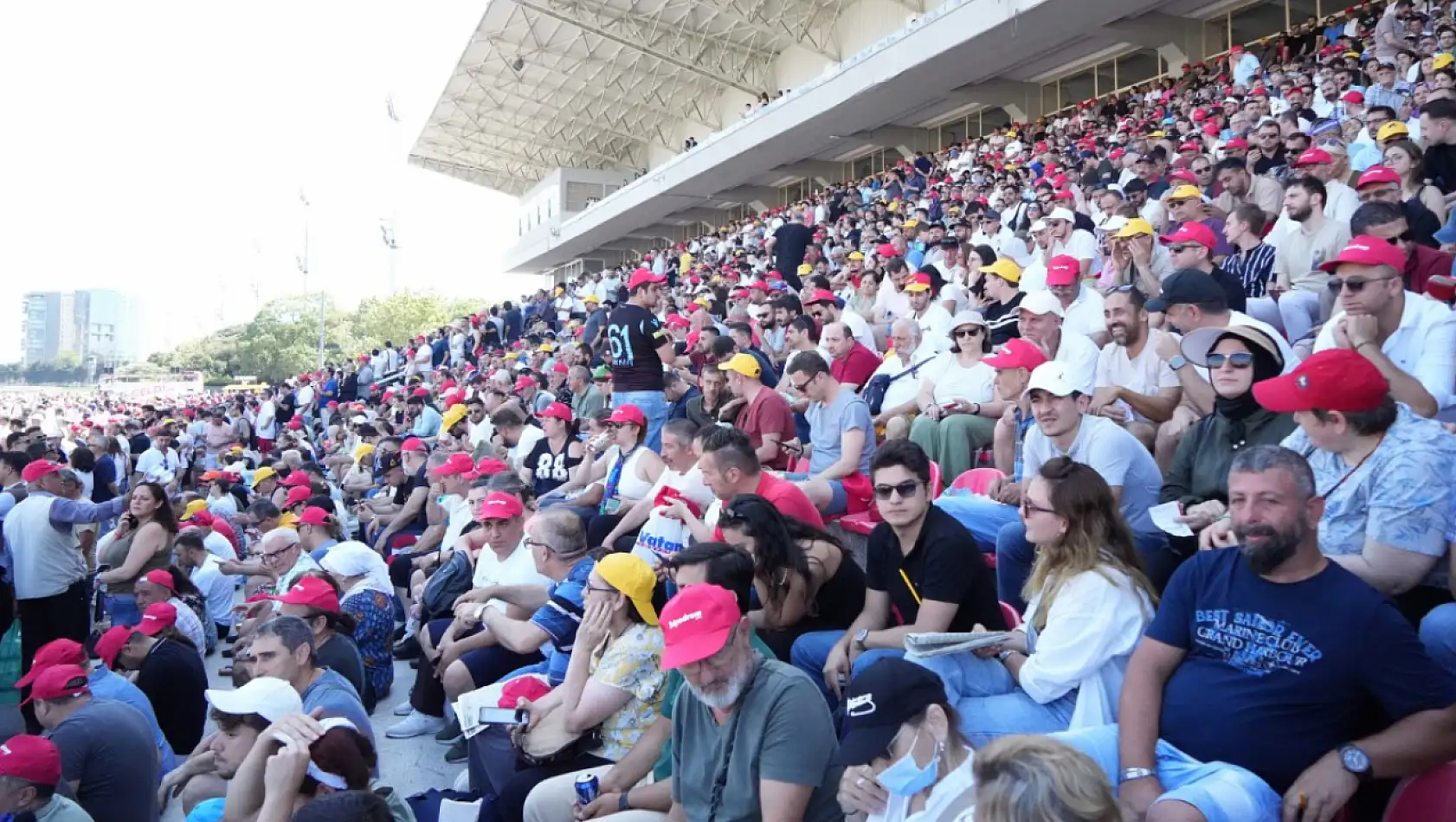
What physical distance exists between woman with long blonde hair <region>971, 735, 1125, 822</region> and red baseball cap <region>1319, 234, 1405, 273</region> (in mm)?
3185

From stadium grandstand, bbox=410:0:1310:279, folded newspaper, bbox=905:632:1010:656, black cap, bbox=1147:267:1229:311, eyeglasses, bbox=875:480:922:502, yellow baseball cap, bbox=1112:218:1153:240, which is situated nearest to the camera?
folded newspaper, bbox=905:632:1010:656

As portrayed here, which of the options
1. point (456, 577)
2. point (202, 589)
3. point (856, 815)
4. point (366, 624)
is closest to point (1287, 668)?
point (856, 815)

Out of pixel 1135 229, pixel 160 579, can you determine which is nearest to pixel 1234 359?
pixel 1135 229

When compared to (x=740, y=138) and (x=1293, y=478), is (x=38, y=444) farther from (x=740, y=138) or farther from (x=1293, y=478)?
(x=740, y=138)

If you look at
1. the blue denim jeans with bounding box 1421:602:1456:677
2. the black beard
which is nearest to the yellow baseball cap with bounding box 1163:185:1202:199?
the blue denim jeans with bounding box 1421:602:1456:677

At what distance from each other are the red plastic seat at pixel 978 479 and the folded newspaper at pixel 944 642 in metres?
2.26

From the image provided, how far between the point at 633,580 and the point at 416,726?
307 cm

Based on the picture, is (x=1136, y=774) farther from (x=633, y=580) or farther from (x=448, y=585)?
(x=448, y=585)

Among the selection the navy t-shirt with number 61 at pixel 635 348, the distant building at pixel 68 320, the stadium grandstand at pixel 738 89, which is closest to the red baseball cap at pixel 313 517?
the navy t-shirt with number 61 at pixel 635 348

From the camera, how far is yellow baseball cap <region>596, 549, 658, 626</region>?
14.4 ft

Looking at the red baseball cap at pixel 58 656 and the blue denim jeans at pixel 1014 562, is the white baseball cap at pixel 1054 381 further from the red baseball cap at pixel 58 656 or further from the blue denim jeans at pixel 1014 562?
the red baseball cap at pixel 58 656

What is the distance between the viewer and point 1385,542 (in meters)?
3.19

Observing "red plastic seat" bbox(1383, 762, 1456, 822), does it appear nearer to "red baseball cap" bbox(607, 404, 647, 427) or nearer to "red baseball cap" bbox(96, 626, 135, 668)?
"red baseball cap" bbox(607, 404, 647, 427)

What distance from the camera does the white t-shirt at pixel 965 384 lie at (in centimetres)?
701
